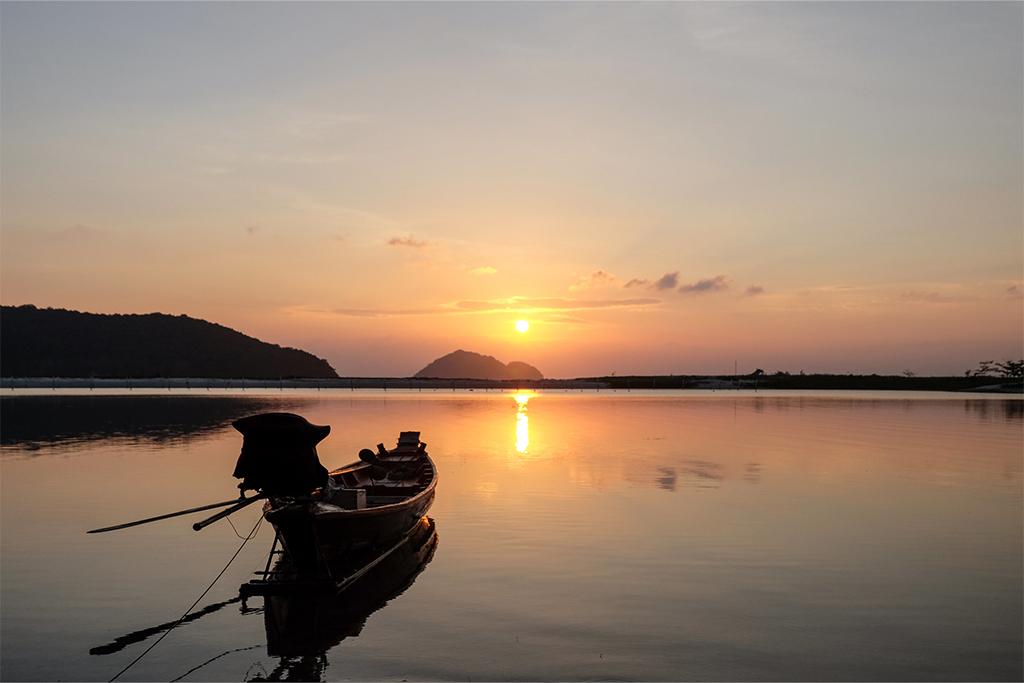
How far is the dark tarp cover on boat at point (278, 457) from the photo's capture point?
13352mm

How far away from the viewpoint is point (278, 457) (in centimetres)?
1339

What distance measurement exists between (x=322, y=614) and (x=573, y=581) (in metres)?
4.86

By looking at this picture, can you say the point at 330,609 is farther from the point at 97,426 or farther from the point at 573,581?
the point at 97,426

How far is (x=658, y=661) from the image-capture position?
416 inches

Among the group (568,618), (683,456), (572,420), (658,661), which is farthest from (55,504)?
(572,420)

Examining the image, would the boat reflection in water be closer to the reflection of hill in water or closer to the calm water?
the calm water

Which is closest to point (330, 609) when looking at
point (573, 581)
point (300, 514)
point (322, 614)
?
point (322, 614)

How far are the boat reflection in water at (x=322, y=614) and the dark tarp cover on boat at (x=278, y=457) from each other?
1.95 metres

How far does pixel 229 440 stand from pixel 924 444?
3911cm

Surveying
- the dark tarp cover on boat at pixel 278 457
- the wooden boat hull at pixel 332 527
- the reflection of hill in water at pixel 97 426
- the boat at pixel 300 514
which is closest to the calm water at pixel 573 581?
the boat at pixel 300 514

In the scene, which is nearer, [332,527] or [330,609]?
[330,609]

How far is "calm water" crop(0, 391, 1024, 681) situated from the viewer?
1064 cm

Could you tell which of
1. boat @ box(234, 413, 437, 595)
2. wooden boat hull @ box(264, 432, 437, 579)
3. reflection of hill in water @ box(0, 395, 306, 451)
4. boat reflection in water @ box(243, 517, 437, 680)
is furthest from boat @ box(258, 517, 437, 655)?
reflection of hill in water @ box(0, 395, 306, 451)

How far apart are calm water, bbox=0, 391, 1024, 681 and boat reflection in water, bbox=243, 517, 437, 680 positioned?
6 cm
